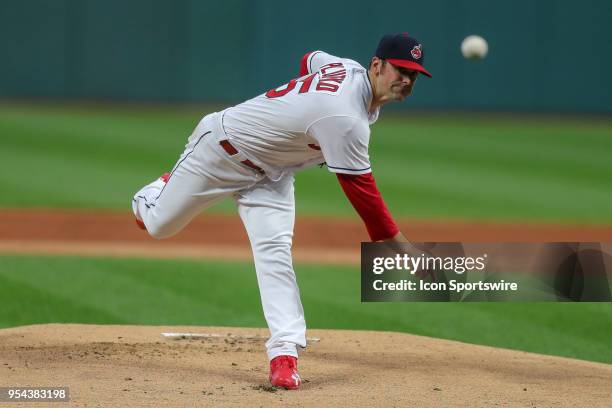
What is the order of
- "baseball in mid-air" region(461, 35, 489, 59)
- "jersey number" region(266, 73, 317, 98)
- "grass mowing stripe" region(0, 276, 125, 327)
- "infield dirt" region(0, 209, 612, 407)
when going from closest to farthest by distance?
1. "infield dirt" region(0, 209, 612, 407)
2. "jersey number" region(266, 73, 317, 98)
3. "grass mowing stripe" region(0, 276, 125, 327)
4. "baseball in mid-air" region(461, 35, 489, 59)

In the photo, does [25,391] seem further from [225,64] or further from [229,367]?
[225,64]

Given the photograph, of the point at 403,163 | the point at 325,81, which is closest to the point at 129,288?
the point at 325,81

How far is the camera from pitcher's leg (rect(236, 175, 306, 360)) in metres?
4.82

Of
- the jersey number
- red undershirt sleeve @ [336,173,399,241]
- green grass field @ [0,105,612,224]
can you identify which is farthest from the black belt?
green grass field @ [0,105,612,224]

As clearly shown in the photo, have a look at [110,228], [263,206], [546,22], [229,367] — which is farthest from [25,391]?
[546,22]

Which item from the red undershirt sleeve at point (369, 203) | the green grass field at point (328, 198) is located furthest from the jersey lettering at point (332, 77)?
the green grass field at point (328, 198)

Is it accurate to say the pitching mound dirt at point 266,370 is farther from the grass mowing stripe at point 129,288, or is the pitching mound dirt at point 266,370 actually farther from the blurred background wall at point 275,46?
the blurred background wall at point 275,46

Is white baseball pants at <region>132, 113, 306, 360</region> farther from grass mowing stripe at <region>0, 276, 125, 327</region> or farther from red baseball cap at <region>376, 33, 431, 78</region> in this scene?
grass mowing stripe at <region>0, 276, 125, 327</region>

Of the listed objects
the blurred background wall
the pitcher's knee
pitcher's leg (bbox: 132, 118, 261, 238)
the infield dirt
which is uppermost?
the blurred background wall

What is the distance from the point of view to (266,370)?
202 inches

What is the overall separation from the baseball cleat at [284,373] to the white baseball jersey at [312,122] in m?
0.93

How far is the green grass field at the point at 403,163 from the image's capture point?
12.5 meters

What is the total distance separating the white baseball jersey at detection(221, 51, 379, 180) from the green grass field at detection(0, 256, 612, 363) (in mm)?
2082

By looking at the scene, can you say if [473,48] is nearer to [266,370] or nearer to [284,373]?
[266,370]
